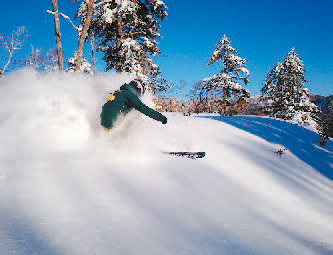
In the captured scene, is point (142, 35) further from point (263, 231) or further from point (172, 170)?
point (263, 231)

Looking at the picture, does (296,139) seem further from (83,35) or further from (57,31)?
(57,31)

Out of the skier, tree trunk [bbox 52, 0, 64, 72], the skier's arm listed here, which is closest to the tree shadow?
the skier's arm

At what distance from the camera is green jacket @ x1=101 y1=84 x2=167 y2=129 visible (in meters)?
4.35

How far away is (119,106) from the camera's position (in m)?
4.37

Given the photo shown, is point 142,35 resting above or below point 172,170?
above

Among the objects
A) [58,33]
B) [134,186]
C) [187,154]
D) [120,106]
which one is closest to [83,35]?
[58,33]

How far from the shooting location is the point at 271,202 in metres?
3.54

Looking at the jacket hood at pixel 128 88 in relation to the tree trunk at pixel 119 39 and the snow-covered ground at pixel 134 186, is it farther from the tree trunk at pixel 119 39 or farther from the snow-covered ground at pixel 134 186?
the tree trunk at pixel 119 39

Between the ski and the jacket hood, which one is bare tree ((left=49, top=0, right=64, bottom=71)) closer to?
the jacket hood

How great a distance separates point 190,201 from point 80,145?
8.99 ft

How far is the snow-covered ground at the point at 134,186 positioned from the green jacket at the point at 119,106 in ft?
1.20

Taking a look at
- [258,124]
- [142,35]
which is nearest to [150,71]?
[142,35]

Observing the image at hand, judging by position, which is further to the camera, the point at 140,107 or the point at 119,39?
the point at 119,39

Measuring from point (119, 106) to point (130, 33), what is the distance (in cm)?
1114
